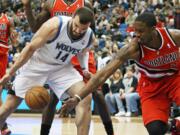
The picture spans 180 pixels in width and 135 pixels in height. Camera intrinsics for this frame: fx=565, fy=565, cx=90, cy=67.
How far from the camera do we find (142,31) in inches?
221

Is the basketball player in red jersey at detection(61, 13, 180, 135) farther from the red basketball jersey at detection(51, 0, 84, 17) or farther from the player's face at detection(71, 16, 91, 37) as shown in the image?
the red basketball jersey at detection(51, 0, 84, 17)

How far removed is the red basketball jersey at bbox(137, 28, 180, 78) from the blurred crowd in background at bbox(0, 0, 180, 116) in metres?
4.85

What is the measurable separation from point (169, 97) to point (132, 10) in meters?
15.2

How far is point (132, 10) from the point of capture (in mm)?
21125

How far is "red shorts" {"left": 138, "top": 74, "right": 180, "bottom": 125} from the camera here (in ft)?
19.6

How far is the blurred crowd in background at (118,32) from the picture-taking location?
1421 cm

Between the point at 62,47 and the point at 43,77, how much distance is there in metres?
0.48

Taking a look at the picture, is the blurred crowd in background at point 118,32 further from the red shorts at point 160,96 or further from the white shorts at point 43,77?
the red shorts at point 160,96

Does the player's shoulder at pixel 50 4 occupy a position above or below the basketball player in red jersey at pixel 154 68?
above

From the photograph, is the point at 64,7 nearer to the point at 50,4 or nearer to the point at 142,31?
the point at 50,4

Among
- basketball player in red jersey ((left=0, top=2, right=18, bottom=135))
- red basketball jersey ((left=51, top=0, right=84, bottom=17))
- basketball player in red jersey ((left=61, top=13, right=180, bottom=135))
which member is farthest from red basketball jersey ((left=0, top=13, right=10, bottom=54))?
basketball player in red jersey ((left=61, top=13, right=180, bottom=135))

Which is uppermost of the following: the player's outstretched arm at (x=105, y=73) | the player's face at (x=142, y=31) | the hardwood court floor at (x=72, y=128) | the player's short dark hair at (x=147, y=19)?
the player's short dark hair at (x=147, y=19)

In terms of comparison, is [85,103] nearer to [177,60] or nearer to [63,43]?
[63,43]

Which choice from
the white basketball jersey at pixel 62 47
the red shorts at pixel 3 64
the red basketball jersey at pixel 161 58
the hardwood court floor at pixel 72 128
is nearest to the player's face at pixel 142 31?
the red basketball jersey at pixel 161 58
